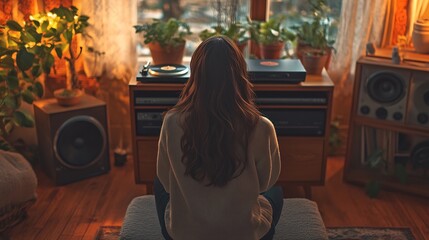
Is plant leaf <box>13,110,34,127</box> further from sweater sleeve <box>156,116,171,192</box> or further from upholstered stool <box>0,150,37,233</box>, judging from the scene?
sweater sleeve <box>156,116,171,192</box>

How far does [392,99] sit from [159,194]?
58.3 inches

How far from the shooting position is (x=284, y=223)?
2.49m

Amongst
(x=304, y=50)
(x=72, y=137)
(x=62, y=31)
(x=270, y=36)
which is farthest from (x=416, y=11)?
(x=72, y=137)

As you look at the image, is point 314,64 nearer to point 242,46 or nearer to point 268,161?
point 242,46

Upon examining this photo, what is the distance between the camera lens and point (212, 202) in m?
1.81

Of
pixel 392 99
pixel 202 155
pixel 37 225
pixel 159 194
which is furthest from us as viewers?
pixel 392 99

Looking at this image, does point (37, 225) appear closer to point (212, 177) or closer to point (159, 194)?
point (159, 194)

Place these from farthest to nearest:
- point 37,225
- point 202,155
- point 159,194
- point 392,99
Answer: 1. point 392,99
2. point 37,225
3. point 159,194
4. point 202,155

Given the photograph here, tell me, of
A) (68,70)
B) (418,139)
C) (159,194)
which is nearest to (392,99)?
(418,139)

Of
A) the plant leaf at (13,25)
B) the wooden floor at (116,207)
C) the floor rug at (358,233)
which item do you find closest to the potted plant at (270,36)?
the wooden floor at (116,207)

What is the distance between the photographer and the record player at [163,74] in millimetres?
2809

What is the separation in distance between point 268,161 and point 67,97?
1641mm

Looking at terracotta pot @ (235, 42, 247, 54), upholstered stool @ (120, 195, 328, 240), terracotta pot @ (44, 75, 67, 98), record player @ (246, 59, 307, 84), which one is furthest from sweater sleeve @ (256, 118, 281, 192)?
terracotta pot @ (44, 75, 67, 98)

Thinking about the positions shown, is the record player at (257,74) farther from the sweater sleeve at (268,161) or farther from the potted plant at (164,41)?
the sweater sleeve at (268,161)
